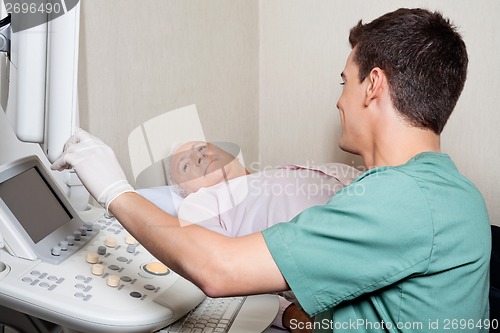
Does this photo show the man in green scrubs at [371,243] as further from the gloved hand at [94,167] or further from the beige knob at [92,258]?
the beige knob at [92,258]

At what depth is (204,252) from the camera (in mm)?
787

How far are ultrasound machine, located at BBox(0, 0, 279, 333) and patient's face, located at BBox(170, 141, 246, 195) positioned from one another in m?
0.66

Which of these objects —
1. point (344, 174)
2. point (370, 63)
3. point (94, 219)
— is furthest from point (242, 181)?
point (370, 63)

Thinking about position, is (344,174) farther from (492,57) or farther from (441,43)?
(441,43)

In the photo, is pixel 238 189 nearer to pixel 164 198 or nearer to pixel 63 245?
pixel 164 198

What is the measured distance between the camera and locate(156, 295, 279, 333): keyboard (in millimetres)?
961

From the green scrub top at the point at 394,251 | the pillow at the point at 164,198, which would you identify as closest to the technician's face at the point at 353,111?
the green scrub top at the point at 394,251

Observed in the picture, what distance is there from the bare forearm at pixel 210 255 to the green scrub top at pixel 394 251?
0.03 meters

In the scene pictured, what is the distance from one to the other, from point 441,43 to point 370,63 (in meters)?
0.14

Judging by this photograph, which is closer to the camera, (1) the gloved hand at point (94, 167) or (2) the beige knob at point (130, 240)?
(1) the gloved hand at point (94, 167)

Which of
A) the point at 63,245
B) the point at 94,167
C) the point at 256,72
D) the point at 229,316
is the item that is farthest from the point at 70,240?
the point at 256,72

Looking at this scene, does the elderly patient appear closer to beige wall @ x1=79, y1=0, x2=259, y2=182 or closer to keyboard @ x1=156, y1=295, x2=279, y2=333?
beige wall @ x1=79, y1=0, x2=259, y2=182

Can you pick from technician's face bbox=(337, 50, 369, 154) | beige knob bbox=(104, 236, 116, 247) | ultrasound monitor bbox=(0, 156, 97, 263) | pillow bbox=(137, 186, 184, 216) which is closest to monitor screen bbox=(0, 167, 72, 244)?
ultrasound monitor bbox=(0, 156, 97, 263)

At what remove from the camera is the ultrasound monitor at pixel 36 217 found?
39.0 inches
